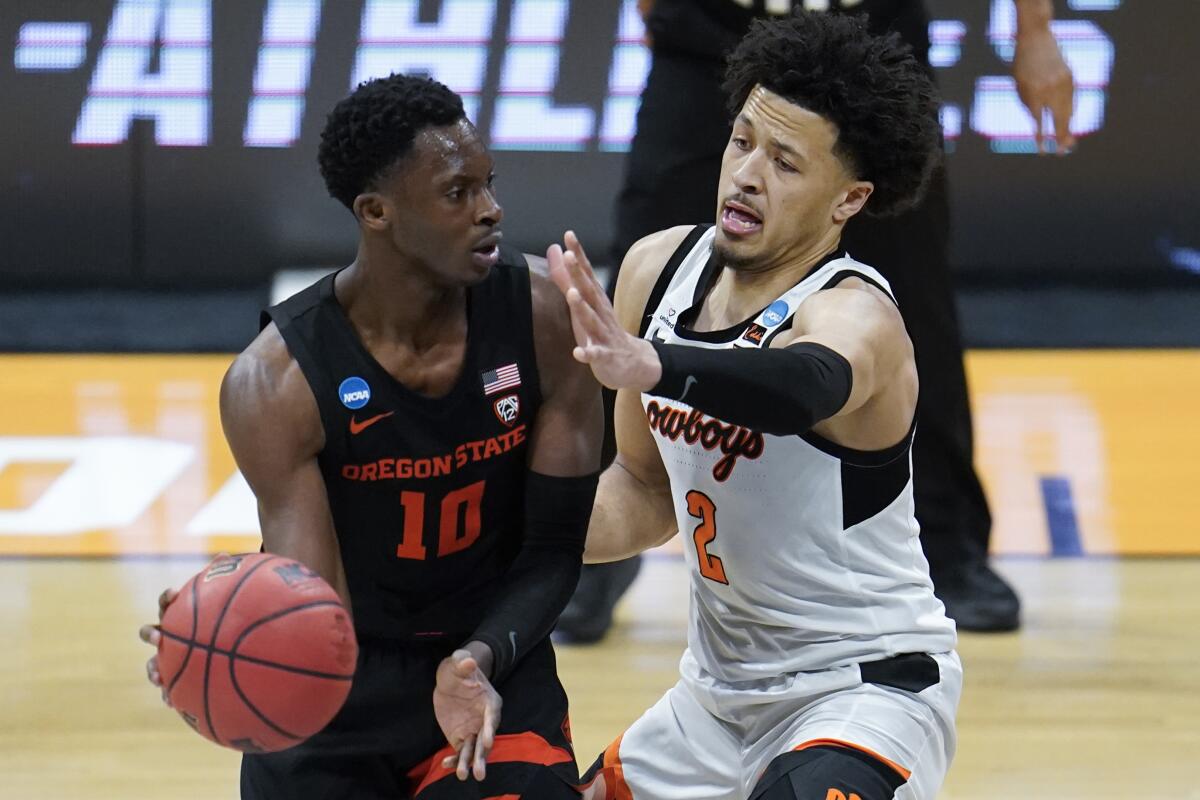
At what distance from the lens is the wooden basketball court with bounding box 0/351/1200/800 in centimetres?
433

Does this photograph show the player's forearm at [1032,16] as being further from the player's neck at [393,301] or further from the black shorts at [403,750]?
the black shorts at [403,750]

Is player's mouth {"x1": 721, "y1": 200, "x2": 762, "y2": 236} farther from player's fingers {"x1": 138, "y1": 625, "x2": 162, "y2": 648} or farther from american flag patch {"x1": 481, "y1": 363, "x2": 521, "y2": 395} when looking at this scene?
player's fingers {"x1": 138, "y1": 625, "x2": 162, "y2": 648}

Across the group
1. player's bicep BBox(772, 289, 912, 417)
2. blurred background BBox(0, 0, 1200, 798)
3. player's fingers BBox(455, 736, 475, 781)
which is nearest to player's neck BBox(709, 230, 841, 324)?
player's bicep BBox(772, 289, 912, 417)

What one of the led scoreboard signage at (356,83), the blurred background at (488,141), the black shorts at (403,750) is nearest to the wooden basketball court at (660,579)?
the blurred background at (488,141)

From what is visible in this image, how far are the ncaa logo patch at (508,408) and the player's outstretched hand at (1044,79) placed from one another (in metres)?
2.37

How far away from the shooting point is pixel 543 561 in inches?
123

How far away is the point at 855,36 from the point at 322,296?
1.07 m

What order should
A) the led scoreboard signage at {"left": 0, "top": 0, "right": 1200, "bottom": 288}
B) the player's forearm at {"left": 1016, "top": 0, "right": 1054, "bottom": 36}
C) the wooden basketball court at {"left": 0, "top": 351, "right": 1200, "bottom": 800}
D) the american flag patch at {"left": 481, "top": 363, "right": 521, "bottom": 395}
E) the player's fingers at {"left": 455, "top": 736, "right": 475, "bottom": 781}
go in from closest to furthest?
the player's fingers at {"left": 455, "top": 736, "right": 475, "bottom": 781} < the american flag patch at {"left": 481, "top": 363, "right": 521, "bottom": 395} < the wooden basketball court at {"left": 0, "top": 351, "right": 1200, "bottom": 800} < the player's forearm at {"left": 1016, "top": 0, "right": 1054, "bottom": 36} < the led scoreboard signage at {"left": 0, "top": 0, "right": 1200, "bottom": 288}

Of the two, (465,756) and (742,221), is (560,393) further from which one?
(465,756)

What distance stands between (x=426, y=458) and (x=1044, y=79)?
2629 mm

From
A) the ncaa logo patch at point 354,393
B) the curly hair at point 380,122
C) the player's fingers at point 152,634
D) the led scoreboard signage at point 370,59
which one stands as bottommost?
the led scoreboard signage at point 370,59

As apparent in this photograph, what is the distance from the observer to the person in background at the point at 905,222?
490 centimetres

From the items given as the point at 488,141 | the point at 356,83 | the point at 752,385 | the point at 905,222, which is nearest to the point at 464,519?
the point at 752,385

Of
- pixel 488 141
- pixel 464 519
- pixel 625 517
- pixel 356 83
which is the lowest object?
pixel 488 141
